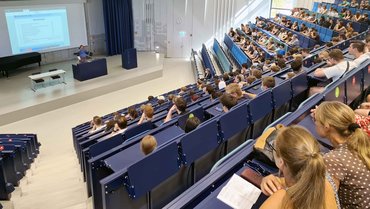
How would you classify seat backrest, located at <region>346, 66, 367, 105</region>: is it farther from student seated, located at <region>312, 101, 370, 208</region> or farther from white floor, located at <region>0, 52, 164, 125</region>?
white floor, located at <region>0, 52, 164, 125</region>

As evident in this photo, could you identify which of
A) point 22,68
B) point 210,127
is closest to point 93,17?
point 22,68

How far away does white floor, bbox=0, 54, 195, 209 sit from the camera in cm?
428

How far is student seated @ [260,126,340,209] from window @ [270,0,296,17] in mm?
15947

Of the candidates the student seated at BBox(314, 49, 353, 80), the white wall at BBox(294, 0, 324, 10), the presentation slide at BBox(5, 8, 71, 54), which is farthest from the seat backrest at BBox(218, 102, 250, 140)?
the white wall at BBox(294, 0, 324, 10)

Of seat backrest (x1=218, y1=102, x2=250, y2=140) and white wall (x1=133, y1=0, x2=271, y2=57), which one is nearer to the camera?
seat backrest (x1=218, y1=102, x2=250, y2=140)

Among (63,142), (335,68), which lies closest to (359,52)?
(335,68)

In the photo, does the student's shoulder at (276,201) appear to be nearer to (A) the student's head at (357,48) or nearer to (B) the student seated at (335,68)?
(B) the student seated at (335,68)

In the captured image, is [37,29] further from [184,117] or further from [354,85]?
[354,85]

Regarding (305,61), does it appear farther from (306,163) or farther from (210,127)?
(306,163)

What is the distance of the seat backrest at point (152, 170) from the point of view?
2760 mm

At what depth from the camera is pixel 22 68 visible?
1131 centimetres

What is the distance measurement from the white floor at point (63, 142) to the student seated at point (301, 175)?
3.16 meters

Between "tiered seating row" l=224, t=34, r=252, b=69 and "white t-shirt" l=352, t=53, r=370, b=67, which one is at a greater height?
"white t-shirt" l=352, t=53, r=370, b=67

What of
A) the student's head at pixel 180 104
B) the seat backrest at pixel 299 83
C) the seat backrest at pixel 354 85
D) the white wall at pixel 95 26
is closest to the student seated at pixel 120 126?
the student's head at pixel 180 104
